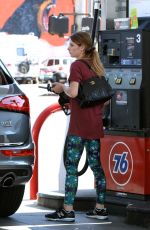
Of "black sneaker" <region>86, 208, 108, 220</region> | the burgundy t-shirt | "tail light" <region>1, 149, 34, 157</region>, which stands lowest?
"black sneaker" <region>86, 208, 108, 220</region>

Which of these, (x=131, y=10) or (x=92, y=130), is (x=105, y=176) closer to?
(x=92, y=130)

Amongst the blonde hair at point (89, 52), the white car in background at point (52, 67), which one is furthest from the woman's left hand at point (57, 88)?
the white car in background at point (52, 67)

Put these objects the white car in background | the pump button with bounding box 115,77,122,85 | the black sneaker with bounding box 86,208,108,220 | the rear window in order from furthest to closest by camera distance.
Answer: the white car in background
the pump button with bounding box 115,77,122,85
the black sneaker with bounding box 86,208,108,220
the rear window

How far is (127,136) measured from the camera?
7293mm

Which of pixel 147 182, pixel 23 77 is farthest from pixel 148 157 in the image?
pixel 23 77

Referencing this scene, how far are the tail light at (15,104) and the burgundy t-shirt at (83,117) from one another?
501mm

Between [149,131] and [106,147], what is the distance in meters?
0.59

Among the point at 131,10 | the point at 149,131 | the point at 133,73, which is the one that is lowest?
the point at 149,131

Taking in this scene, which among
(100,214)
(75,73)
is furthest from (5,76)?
(100,214)

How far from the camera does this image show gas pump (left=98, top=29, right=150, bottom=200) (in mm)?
7176

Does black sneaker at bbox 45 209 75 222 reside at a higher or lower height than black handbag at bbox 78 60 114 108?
lower

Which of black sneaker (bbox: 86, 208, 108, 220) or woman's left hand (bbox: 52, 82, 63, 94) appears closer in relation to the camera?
woman's left hand (bbox: 52, 82, 63, 94)

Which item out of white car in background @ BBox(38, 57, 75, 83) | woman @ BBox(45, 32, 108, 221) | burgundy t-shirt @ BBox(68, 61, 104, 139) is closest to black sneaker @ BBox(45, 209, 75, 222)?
woman @ BBox(45, 32, 108, 221)

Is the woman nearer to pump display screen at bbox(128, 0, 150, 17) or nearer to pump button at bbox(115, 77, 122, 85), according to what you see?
pump button at bbox(115, 77, 122, 85)
